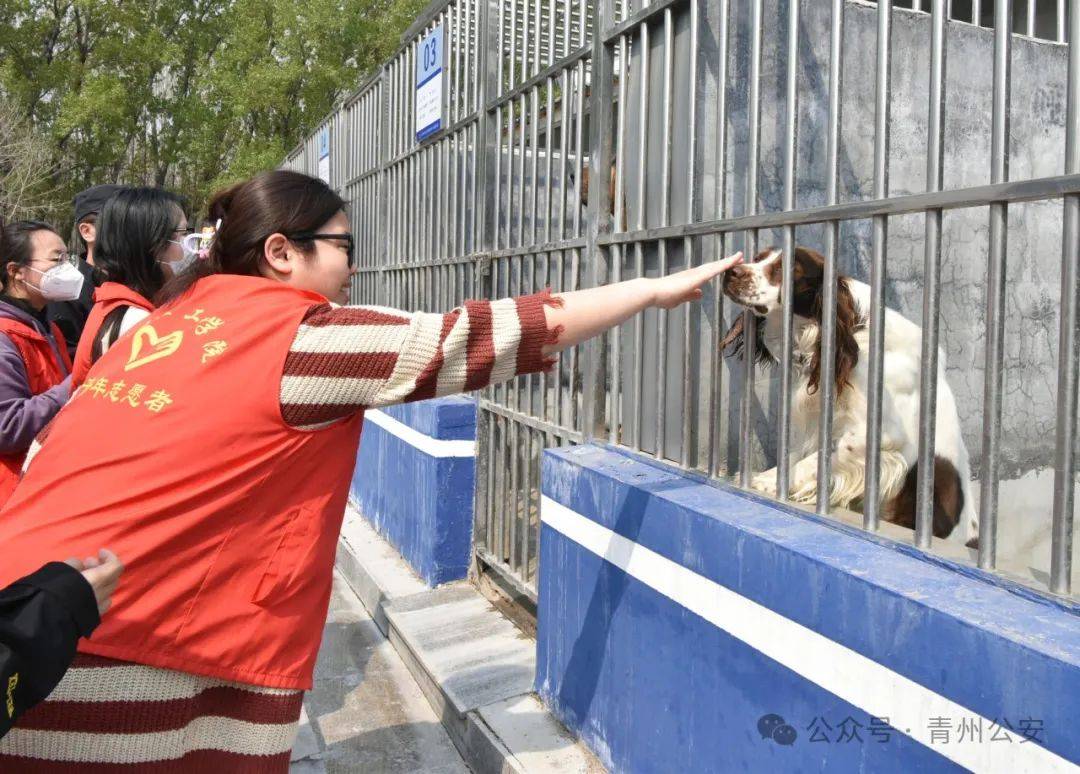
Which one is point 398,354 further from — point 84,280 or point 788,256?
point 84,280

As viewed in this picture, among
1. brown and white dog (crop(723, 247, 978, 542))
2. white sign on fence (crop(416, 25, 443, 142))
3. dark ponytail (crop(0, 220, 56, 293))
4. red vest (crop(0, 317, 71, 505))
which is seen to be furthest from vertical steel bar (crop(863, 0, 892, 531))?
white sign on fence (crop(416, 25, 443, 142))

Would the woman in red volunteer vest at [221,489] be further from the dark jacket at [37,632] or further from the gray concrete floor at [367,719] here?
the gray concrete floor at [367,719]

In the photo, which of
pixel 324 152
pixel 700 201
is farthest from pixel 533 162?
pixel 324 152

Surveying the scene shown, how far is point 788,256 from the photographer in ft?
7.80

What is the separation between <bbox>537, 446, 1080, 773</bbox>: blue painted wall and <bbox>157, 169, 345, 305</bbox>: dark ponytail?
127cm

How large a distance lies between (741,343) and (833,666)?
3.70ft

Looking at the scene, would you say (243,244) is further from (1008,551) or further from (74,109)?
(74,109)

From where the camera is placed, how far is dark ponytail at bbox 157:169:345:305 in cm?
208

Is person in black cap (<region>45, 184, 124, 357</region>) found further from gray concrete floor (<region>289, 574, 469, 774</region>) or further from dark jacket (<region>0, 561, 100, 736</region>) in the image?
dark jacket (<region>0, 561, 100, 736</region>)

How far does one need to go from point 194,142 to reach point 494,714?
2404cm

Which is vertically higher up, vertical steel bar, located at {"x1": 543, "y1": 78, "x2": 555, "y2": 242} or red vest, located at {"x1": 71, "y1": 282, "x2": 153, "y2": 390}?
vertical steel bar, located at {"x1": 543, "y1": 78, "x2": 555, "y2": 242}

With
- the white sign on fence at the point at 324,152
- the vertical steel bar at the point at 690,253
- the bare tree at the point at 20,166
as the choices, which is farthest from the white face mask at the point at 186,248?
the bare tree at the point at 20,166

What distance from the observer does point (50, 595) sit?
1389 mm

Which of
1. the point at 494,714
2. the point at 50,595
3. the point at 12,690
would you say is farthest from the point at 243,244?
the point at 494,714
